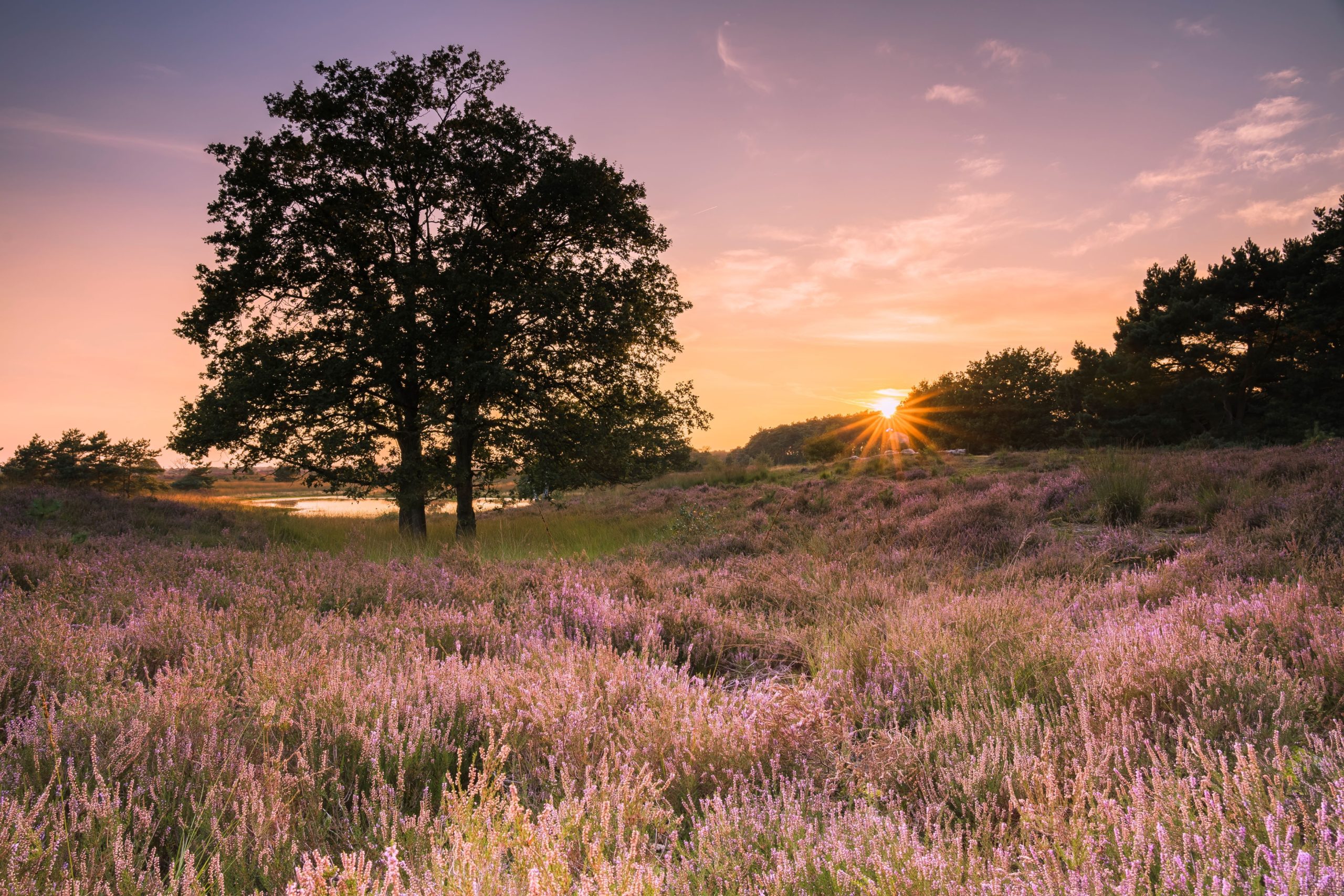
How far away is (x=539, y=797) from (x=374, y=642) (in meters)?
1.97

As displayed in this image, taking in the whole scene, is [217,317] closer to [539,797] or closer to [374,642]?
[374,642]

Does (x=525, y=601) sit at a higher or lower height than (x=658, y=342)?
lower

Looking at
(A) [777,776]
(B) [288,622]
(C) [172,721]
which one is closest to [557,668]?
(A) [777,776]

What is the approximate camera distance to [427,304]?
12.3 meters

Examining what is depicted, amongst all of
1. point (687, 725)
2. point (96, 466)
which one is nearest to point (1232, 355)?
point (687, 725)

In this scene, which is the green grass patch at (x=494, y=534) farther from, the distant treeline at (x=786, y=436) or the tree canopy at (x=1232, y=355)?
Result: the distant treeline at (x=786, y=436)

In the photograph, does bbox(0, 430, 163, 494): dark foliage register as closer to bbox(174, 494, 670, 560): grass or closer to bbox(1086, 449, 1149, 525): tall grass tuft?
bbox(174, 494, 670, 560): grass

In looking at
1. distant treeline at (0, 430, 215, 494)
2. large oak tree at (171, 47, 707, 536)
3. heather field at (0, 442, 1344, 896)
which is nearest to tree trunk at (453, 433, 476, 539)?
large oak tree at (171, 47, 707, 536)

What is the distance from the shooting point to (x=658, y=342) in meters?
14.5

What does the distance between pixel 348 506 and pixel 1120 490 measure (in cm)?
3250

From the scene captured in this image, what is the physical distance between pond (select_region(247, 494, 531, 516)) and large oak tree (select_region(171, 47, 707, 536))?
6.09 feet

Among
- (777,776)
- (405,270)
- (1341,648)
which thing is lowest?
(777,776)

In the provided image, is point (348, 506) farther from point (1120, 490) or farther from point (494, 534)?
point (1120, 490)

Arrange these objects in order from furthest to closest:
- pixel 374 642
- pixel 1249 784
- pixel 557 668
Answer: pixel 374 642 < pixel 557 668 < pixel 1249 784
